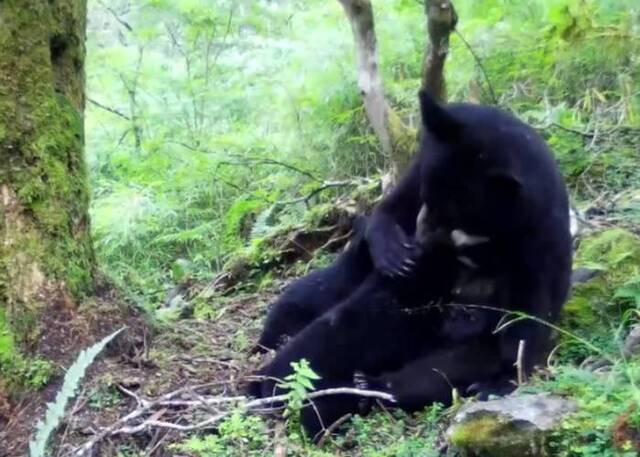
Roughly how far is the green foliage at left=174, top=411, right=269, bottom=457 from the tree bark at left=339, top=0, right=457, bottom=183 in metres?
3.06

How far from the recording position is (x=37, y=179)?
3789mm

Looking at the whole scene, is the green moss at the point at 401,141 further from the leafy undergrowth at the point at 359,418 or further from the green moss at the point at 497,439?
the green moss at the point at 497,439

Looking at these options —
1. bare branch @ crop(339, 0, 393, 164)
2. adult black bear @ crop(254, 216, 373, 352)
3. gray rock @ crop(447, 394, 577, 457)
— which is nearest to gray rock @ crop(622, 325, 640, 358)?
gray rock @ crop(447, 394, 577, 457)

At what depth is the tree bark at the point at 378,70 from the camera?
5562mm

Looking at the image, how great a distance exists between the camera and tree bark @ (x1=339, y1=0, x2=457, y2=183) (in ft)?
18.2

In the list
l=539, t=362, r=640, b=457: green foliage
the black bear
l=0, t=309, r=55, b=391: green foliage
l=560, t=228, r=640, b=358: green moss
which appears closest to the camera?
l=539, t=362, r=640, b=457: green foliage

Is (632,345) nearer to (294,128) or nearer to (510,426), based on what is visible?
(510,426)

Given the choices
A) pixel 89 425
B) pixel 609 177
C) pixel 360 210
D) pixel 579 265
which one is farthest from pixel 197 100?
pixel 89 425

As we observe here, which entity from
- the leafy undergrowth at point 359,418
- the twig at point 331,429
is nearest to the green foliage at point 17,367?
the leafy undergrowth at point 359,418

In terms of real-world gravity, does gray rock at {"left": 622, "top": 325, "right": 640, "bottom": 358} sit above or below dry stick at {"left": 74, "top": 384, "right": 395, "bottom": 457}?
above

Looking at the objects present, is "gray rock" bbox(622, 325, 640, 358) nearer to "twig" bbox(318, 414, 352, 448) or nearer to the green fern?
"twig" bbox(318, 414, 352, 448)

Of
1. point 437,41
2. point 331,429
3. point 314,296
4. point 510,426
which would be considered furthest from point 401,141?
point 510,426

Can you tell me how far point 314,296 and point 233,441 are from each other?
55.6 inches

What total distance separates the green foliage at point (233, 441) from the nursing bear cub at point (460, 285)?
261 millimetres
